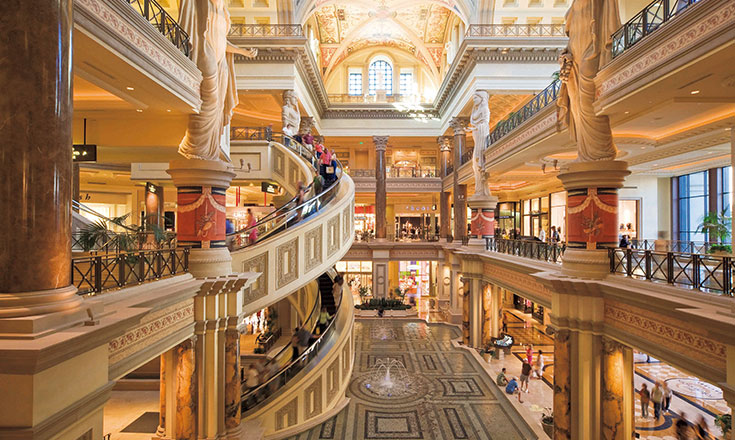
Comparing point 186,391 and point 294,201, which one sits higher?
point 294,201

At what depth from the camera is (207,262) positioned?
614cm

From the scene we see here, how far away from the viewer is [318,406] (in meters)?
8.52

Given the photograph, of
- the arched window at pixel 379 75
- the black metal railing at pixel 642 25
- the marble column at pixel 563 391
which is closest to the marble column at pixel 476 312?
the marble column at pixel 563 391

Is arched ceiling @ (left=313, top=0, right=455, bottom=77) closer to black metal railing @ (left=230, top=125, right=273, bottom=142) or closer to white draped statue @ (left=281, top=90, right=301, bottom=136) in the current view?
white draped statue @ (left=281, top=90, right=301, bottom=136)

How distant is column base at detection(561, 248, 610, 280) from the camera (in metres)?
6.49

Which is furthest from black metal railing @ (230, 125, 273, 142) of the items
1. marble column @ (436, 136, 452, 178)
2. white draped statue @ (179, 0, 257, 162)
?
marble column @ (436, 136, 452, 178)

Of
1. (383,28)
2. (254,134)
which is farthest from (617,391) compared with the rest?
(383,28)

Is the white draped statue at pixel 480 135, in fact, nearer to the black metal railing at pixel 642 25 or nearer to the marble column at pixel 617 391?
the black metal railing at pixel 642 25

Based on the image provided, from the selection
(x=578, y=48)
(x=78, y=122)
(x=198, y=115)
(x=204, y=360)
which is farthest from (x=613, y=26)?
(x=78, y=122)

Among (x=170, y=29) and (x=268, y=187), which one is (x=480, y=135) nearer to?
(x=268, y=187)

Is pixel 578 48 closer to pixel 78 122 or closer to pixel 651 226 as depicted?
pixel 78 122

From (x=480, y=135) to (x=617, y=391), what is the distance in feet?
33.2

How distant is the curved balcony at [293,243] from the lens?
294 inches

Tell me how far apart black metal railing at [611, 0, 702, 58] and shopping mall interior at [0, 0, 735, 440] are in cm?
5
